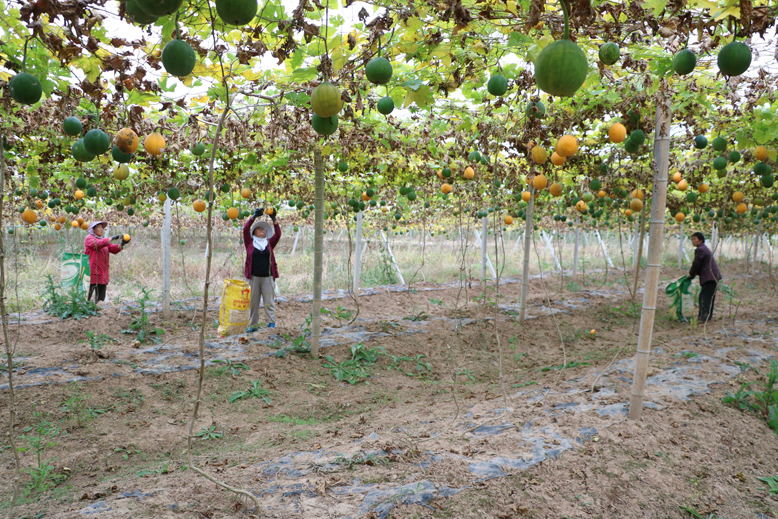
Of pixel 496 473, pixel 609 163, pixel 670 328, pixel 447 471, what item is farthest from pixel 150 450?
pixel 670 328

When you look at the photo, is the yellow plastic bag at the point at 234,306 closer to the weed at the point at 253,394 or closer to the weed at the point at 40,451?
the weed at the point at 253,394

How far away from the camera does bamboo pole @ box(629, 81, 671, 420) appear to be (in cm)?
331

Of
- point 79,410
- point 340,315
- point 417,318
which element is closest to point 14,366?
point 79,410

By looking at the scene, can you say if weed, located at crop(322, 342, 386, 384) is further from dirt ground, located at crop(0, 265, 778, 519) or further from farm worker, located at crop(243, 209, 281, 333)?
farm worker, located at crop(243, 209, 281, 333)

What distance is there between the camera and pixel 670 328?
8500 millimetres

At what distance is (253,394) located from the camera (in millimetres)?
5172

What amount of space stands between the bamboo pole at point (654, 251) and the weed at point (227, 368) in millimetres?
4057

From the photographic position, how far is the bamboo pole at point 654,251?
3.31m

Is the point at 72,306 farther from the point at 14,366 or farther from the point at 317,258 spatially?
the point at 317,258

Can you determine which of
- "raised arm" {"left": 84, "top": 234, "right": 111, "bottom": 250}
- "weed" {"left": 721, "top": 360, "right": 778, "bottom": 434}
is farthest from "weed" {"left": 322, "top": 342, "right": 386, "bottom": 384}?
"raised arm" {"left": 84, "top": 234, "right": 111, "bottom": 250}

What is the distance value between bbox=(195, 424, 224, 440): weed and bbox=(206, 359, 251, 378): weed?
127cm

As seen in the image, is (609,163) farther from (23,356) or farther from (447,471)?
(23,356)

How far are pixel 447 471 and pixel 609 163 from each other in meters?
5.30

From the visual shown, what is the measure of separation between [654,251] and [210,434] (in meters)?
3.72
